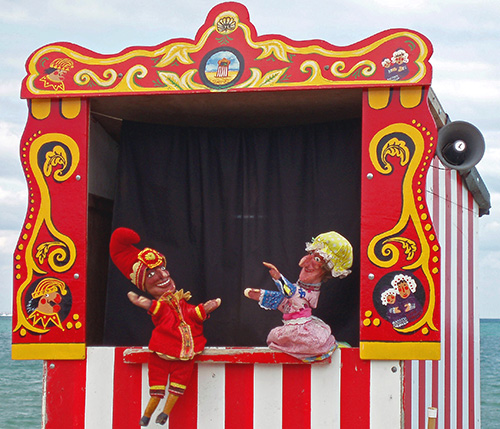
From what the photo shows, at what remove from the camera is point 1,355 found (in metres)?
29.8

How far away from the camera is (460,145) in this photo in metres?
4.93

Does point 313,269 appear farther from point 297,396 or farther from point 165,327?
point 165,327

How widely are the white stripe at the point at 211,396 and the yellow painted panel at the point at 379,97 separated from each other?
1528 mm

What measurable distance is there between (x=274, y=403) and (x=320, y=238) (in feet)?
2.83

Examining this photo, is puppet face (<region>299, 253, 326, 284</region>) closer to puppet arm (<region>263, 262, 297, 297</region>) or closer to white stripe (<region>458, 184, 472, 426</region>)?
puppet arm (<region>263, 262, 297, 297</region>)

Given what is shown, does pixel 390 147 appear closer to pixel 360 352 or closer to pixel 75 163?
pixel 360 352

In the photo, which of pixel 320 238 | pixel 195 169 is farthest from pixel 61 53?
pixel 320 238

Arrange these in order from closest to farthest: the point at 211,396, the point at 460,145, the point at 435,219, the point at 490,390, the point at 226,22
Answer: the point at 211,396 < the point at 226,22 < the point at 460,145 < the point at 435,219 < the point at 490,390

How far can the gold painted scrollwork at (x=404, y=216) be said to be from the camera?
3.72 metres

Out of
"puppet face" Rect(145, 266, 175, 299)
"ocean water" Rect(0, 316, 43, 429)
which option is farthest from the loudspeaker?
"ocean water" Rect(0, 316, 43, 429)

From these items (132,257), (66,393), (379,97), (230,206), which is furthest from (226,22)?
(66,393)

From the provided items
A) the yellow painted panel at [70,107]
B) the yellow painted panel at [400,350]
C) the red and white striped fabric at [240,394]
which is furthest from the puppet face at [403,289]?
the yellow painted panel at [70,107]

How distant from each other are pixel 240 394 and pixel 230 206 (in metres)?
1.29

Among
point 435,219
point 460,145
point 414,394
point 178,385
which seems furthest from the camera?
point 435,219
